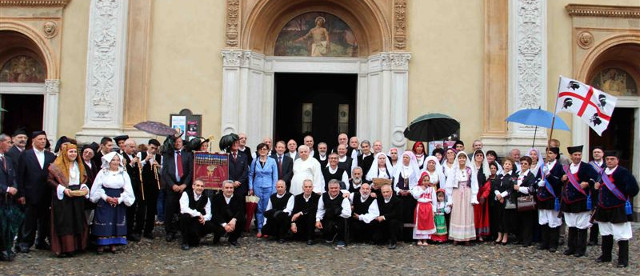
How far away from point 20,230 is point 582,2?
41.5 ft

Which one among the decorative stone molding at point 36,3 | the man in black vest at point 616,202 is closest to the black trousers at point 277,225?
the man in black vest at point 616,202

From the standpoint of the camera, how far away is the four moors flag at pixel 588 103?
31.5 ft

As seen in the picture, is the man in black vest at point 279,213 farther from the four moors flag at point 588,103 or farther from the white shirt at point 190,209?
the four moors flag at point 588,103

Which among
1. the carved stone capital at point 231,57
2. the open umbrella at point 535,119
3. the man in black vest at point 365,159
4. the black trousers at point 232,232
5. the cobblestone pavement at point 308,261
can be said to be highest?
the carved stone capital at point 231,57

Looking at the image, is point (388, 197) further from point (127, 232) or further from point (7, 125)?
point (7, 125)

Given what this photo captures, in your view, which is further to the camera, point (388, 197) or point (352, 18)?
point (352, 18)

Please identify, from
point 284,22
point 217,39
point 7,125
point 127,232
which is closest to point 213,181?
point 127,232

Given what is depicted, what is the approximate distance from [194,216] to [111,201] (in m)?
1.23

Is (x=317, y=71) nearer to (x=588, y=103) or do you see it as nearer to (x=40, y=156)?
(x=588, y=103)

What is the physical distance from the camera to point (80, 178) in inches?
333

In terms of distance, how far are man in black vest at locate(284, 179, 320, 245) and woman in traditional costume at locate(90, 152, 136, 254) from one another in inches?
100

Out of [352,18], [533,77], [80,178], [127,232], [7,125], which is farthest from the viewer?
[7,125]

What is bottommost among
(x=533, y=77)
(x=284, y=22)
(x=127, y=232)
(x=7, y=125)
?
(x=127, y=232)

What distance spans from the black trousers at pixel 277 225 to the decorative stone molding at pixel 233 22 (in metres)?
5.46
